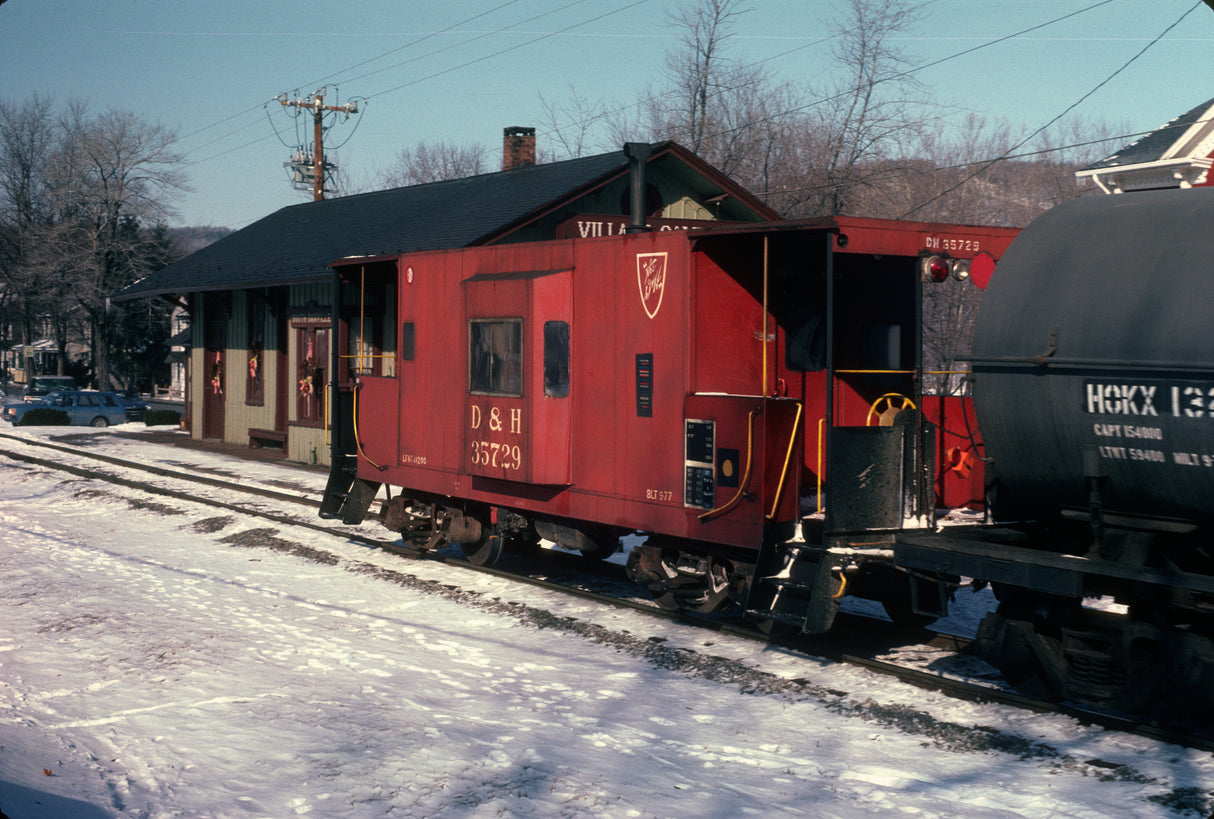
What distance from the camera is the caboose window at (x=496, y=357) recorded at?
1158 cm

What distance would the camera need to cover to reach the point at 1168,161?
20312 millimetres

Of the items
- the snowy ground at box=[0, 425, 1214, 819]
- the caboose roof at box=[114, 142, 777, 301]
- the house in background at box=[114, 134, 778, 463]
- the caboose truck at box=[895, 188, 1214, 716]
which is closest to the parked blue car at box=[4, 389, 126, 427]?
the house in background at box=[114, 134, 778, 463]

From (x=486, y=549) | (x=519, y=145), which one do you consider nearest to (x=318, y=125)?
(x=519, y=145)

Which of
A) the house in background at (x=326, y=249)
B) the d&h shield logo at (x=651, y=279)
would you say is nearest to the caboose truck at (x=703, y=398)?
the d&h shield logo at (x=651, y=279)

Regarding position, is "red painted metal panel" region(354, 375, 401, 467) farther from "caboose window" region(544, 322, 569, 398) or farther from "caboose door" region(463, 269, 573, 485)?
"caboose window" region(544, 322, 569, 398)

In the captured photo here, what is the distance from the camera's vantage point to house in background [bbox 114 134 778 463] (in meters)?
22.3

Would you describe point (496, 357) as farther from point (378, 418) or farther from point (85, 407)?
point (85, 407)

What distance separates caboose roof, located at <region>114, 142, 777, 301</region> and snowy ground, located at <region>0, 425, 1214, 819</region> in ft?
28.1

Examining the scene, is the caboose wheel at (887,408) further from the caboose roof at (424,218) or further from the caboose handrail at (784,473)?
the caboose roof at (424,218)

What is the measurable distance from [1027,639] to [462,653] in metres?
4.73

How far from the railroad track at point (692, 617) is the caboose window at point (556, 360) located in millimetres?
2319

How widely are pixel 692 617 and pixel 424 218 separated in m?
17.2

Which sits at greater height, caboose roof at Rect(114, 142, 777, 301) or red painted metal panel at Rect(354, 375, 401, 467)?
caboose roof at Rect(114, 142, 777, 301)

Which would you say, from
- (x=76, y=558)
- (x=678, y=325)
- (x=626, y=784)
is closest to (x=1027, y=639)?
(x=626, y=784)
